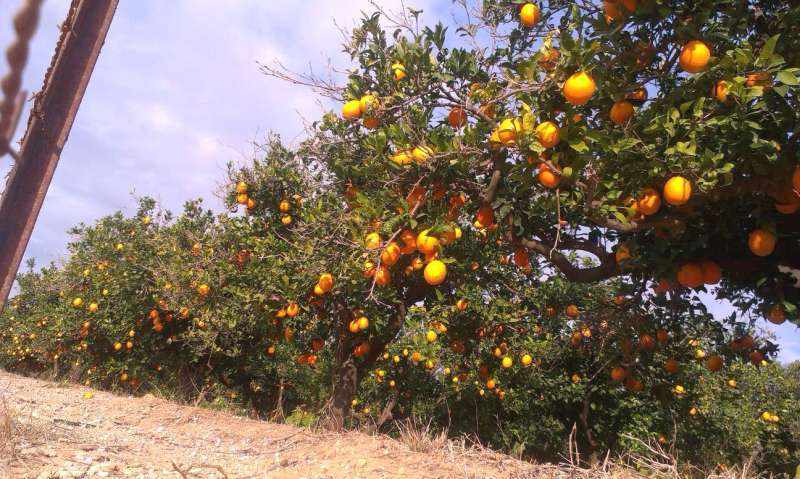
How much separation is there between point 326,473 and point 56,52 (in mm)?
2934

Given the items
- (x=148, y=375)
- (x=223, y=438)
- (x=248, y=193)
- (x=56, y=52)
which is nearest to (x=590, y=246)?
(x=56, y=52)

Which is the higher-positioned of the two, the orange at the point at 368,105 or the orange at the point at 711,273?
the orange at the point at 368,105

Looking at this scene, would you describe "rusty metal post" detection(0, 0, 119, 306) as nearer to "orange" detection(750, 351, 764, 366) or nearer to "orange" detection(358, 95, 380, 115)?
"orange" detection(358, 95, 380, 115)

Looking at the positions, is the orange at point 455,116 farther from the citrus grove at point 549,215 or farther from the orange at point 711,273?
the orange at point 711,273

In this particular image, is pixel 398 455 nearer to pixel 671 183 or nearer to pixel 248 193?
pixel 671 183

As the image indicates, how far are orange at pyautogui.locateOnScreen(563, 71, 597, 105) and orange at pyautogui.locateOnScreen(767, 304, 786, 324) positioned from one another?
179cm

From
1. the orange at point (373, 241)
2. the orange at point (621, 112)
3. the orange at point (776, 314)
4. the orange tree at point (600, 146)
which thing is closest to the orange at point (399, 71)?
the orange tree at point (600, 146)

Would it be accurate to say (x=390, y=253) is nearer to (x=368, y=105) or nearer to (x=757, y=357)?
(x=368, y=105)

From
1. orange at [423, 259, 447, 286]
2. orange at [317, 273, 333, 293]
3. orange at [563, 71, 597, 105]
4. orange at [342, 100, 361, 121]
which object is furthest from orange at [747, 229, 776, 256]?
orange at [317, 273, 333, 293]

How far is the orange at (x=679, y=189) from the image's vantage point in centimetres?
234

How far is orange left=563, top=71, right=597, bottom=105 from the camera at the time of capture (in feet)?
7.84

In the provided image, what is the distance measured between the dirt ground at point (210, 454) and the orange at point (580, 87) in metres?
2.33

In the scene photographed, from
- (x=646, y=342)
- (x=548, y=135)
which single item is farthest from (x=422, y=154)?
(x=646, y=342)

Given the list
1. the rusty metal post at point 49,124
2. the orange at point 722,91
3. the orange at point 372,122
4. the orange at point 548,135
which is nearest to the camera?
the rusty metal post at point 49,124
